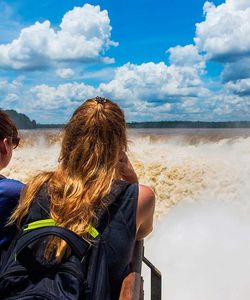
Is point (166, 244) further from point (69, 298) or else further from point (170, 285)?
point (69, 298)

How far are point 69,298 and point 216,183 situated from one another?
10.2 metres

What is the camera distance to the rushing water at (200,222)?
29.2ft

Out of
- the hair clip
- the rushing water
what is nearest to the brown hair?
the hair clip

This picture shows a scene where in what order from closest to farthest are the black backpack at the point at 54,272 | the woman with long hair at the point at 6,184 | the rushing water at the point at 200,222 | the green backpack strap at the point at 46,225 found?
the black backpack at the point at 54,272 → the green backpack strap at the point at 46,225 → the woman with long hair at the point at 6,184 → the rushing water at the point at 200,222

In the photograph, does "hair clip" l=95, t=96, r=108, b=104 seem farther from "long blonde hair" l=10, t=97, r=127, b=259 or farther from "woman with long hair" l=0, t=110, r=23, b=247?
"woman with long hair" l=0, t=110, r=23, b=247

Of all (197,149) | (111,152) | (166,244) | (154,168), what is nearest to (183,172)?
(154,168)

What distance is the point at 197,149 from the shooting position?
587 inches

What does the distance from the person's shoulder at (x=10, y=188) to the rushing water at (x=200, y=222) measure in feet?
21.9

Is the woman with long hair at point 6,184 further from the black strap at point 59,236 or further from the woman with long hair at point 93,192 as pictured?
the black strap at point 59,236

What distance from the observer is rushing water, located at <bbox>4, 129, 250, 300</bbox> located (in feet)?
29.2

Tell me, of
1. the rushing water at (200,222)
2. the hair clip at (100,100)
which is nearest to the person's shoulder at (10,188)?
the hair clip at (100,100)

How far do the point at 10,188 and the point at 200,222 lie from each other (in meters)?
9.11

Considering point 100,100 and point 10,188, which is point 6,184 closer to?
point 10,188

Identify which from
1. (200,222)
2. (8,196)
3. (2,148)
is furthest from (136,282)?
(200,222)
